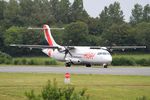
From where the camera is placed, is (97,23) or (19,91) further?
(97,23)

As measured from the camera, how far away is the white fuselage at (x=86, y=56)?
66.6 meters

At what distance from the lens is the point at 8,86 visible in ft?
99.0

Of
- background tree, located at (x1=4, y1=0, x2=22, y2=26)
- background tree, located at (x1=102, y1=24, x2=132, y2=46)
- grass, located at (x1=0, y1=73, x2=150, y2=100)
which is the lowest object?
grass, located at (x1=0, y1=73, x2=150, y2=100)

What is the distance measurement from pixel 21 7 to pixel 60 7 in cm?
1210

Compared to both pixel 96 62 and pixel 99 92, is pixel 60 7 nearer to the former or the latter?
pixel 96 62

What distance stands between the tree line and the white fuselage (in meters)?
41.3

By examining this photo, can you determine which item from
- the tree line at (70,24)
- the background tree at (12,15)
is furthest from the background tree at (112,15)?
the background tree at (12,15)

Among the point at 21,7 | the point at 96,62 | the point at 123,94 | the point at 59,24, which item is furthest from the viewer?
the point at 21,7

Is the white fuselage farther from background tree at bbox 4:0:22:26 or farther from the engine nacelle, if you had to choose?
background tree at bbox 4:0:22:26

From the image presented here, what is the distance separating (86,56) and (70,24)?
207 feet

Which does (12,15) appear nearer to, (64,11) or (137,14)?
(64,11)

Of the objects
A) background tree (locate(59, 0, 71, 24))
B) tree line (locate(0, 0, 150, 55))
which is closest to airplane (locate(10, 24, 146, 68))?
tree line (locate(0, 0, 150, 55))

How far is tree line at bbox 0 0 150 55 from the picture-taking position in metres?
122

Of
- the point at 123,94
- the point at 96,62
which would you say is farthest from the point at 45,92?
the point at 96,62
